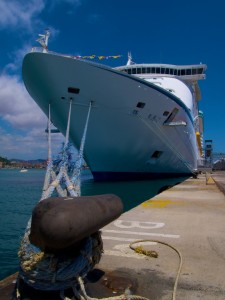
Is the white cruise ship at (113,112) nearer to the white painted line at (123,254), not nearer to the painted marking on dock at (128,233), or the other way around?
the painted marking on dock at (128,233)

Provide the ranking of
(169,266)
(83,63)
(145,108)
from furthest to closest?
(145,108)
(83,63)
(169,266)

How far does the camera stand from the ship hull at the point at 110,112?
17.0 m

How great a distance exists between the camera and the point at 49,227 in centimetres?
245

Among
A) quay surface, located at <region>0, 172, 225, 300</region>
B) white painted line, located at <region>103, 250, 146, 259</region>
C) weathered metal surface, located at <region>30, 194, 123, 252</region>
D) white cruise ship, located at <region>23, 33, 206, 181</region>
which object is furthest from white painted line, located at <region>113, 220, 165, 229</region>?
white cruise ship, located at <region>23, 33, 206, 181</region>

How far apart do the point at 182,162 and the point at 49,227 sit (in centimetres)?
2869

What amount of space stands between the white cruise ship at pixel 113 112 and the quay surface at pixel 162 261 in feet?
39.0

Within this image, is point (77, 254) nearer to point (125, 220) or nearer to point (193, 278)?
point (193, 278)

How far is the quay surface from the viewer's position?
3060 millimetres

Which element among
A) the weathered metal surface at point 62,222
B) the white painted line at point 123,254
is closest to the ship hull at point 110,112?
the white painted line at point 123,254

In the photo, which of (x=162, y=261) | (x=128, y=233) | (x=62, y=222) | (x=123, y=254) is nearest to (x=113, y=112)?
(x=128, y=233)

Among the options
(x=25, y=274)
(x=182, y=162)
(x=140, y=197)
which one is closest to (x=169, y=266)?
(x=25, y=274)

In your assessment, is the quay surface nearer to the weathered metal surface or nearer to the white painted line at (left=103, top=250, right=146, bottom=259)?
the white painted line at (left=103, top=250, right=146, bottom=259)

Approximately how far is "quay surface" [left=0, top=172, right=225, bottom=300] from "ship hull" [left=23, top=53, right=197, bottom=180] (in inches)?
467

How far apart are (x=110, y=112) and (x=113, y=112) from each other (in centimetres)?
20
